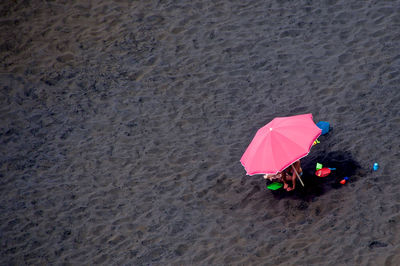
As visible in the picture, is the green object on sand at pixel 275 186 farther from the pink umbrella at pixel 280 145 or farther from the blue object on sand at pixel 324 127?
the blue object on sand at pixel 324 127

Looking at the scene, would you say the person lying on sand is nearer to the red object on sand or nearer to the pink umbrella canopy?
the red object on sand

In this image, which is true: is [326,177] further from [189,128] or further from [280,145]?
[189,128]

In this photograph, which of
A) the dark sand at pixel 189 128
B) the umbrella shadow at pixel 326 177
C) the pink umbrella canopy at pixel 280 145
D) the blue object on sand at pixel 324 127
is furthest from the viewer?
the blue object on sand at pixel 324 127

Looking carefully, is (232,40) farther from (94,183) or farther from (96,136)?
(94,183)

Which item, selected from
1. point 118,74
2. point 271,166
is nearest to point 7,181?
point 118,74

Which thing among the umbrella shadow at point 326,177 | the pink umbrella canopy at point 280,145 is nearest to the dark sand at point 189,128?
the umbrella shadow at point 326,177

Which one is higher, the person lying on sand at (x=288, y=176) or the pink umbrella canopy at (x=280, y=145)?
the pink umbrella canopy at (x=280, y=145)

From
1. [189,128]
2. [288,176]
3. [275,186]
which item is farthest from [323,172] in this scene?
[189,128]
